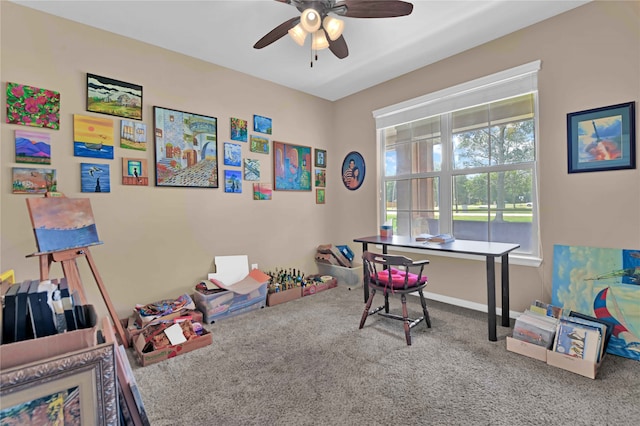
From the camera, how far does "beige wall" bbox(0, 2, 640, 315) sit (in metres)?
2.23

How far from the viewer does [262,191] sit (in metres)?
3.70

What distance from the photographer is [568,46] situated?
2.45m

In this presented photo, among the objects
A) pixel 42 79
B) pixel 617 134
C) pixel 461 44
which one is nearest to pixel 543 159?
pixel 617 134

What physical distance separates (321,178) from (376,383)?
3.04m

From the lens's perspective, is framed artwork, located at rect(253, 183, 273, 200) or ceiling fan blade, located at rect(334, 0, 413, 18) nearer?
ceiling fan blade, located at rect(334, 0, 413, 18)

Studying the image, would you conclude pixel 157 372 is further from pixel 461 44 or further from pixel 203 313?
pixel 461 44

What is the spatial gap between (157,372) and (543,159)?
3.59m

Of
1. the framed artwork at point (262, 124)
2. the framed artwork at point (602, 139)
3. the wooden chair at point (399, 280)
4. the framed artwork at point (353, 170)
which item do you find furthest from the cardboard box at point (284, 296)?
the framed artwork at point (602, 139)

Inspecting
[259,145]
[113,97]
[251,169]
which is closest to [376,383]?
Result: [251,169]

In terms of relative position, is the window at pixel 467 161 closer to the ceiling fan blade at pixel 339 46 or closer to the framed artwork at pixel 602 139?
the framed artwork at pixel 602 139

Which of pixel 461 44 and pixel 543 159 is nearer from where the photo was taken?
pixel 543 159

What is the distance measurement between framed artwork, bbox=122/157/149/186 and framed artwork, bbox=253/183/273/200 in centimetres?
120

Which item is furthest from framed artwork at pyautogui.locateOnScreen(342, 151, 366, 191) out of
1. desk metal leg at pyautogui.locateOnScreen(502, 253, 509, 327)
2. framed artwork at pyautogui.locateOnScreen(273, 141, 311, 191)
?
desk metal leg at pyautogui.locateOnScreen(502, 253, 509, 327)

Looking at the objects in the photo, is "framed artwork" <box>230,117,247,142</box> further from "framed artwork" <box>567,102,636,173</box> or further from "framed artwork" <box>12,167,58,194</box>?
"framed artwork" <box>567,102,636,173</box>
